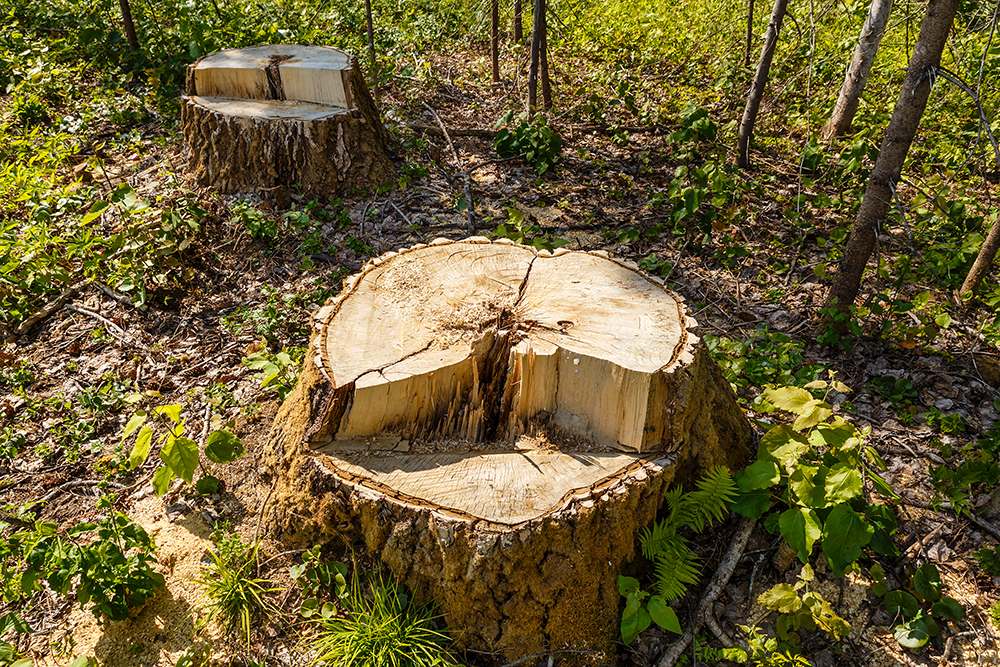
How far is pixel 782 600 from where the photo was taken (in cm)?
215

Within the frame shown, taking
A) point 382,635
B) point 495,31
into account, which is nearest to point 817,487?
point 382,635

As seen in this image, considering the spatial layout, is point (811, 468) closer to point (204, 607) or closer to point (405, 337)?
point (405, 337)

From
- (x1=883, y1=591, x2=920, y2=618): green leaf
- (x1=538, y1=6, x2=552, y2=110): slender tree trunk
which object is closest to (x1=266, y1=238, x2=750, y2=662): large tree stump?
(x1=883, y1=591, x2=920, y2=618): green leaf

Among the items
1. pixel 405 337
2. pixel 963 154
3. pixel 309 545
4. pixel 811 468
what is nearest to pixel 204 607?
pixel 309 545

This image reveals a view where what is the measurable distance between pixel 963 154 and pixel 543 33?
3579mm

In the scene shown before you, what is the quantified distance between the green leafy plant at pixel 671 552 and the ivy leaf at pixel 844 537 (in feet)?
1.18

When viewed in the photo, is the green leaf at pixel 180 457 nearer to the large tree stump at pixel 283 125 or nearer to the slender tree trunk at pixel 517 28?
the large tree stump at pixel 283 125

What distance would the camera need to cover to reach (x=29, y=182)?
4266mm

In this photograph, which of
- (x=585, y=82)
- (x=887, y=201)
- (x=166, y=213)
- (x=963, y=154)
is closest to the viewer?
(x=887, y=201)

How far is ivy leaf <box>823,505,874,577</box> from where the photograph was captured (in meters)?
2.15

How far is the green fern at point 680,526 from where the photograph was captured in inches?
89.4

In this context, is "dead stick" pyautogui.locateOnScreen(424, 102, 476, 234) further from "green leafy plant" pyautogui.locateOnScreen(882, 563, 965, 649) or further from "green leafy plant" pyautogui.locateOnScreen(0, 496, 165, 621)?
"green leafy plant" pyautogui.locateOnScreen(882, 563, 965, 649)

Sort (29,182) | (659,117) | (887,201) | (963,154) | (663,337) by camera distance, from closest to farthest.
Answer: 1. (663,337)
2. (887,201)
3. (29,182)
4. (963,154)
5. (659,117)

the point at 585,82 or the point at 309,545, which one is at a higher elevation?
the point at 585,82
